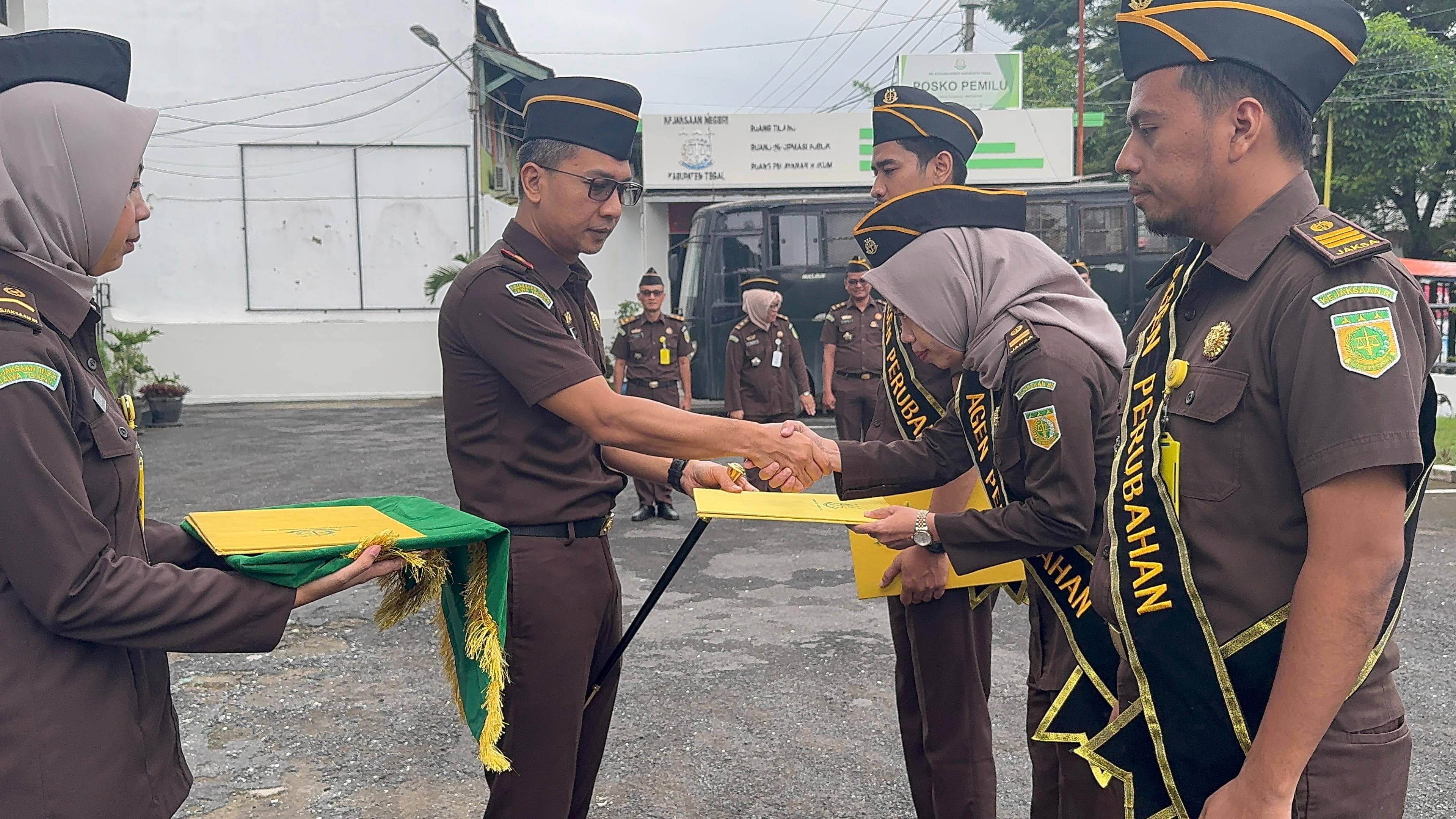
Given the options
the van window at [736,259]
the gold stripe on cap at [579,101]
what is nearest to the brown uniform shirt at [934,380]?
the gold stripe on cap at [579,101]

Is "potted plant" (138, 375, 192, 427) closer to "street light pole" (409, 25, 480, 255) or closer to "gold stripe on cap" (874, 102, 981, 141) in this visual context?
"street light pole" (409, 25, 480, 255)

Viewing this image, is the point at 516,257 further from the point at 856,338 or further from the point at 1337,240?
the point at 856,338

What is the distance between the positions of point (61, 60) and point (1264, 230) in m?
1.87

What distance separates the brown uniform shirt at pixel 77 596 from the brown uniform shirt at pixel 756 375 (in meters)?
8.49

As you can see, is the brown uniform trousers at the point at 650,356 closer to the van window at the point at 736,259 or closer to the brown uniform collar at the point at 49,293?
the van window at the point at 736,259

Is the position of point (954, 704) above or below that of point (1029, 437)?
below

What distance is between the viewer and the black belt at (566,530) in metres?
2.58

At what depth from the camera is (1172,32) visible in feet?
5.34

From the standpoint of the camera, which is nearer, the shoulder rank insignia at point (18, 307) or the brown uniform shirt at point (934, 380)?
the shoulder rank insignia at point (18, 307)

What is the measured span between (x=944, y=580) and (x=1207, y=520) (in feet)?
4.43

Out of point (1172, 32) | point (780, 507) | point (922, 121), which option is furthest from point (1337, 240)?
point (922, 121)

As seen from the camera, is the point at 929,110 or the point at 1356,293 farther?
the point at 929,110

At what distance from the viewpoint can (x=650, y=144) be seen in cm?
1866

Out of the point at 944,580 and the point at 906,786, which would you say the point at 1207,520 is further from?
the point at 906,786
